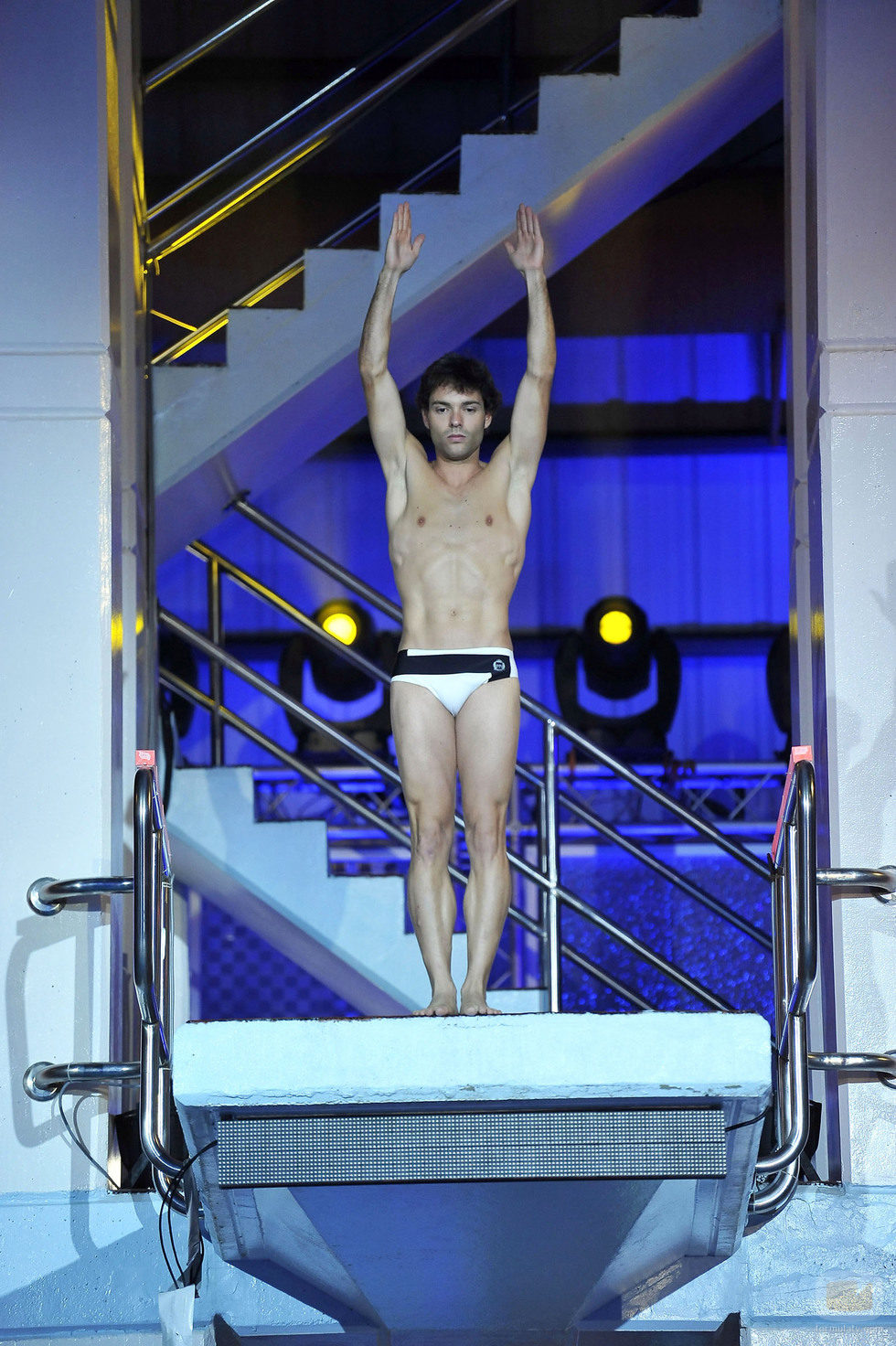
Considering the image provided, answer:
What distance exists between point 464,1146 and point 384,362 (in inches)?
73.0

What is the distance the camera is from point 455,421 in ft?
11.8

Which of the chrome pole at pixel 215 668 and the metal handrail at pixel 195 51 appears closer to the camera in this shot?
the metal handrail at pixel 195 51

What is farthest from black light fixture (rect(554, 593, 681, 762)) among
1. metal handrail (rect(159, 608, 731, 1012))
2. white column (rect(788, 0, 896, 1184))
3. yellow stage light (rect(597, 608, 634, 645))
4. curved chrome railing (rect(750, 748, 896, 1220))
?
curved chrome railing (rect(750, 748, 896, 1220))

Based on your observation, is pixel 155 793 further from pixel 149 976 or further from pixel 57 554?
pixel 57 554

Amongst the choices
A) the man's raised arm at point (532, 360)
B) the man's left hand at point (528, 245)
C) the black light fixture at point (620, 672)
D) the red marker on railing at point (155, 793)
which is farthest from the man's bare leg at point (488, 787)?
the black light fixture at point (620, 672)

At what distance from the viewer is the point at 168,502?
17.9ft

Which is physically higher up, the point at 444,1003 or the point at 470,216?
the point at 470,216

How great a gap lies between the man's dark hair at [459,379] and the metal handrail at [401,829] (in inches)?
58.6

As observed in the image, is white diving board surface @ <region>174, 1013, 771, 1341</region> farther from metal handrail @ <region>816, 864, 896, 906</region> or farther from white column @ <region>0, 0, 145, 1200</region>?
white column @ <region>0, 0, 145, 1200</region>

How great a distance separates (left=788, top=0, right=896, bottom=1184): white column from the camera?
12.1 feet

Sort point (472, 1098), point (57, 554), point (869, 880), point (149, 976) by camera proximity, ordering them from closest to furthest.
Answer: point (472, 1098), point (149, 976), point (869, 880), point (57, 554)

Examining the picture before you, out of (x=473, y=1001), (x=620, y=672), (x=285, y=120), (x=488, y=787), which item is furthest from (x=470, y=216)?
(x=620, y=672)

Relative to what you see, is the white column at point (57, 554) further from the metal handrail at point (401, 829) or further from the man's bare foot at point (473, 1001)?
the metal handrail at point (401, 829)

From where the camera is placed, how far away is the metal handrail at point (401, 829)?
4844 mm
